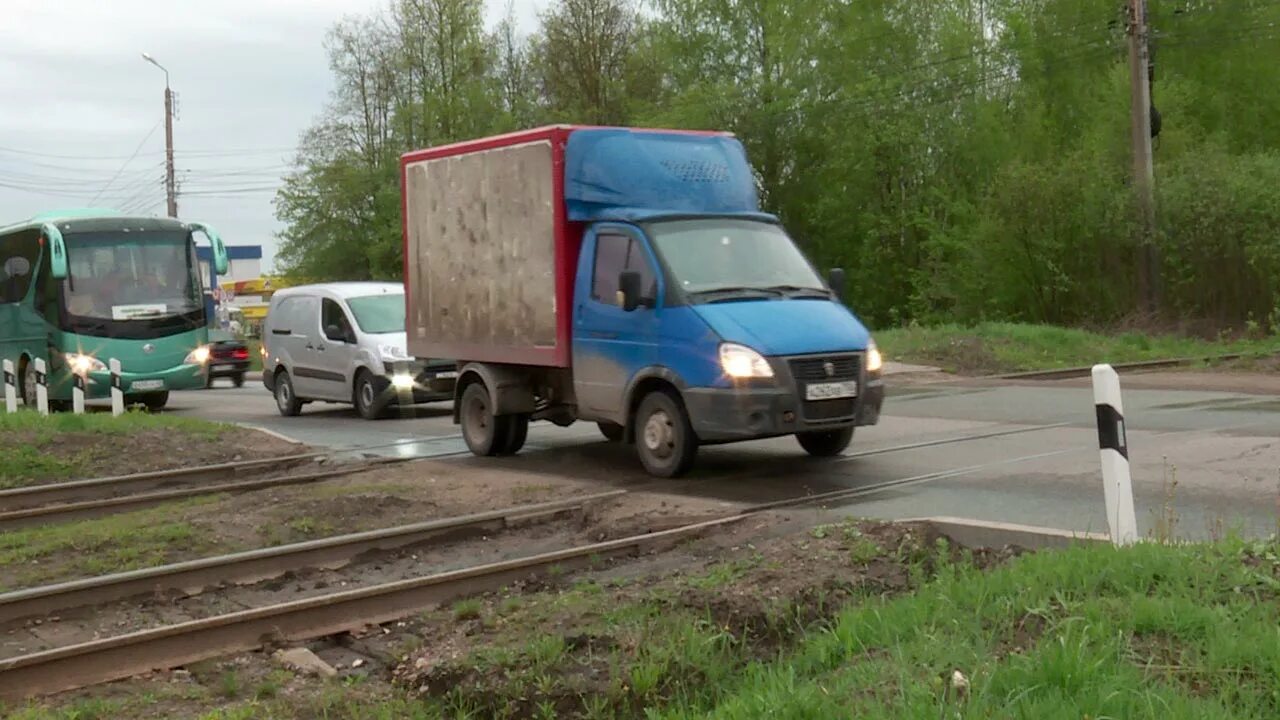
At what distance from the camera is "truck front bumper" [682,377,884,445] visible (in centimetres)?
1040

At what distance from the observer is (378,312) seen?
64.3 ft

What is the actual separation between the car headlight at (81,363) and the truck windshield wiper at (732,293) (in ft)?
48.0

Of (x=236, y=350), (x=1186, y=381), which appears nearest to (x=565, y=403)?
(x=1186, y=381)

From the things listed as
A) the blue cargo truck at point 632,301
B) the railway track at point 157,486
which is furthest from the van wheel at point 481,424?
the railway track at point 157,486

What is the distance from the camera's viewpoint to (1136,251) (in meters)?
28.8

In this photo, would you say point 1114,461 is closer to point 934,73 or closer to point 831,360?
point 831,360

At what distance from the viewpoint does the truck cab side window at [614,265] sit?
36.9 feet

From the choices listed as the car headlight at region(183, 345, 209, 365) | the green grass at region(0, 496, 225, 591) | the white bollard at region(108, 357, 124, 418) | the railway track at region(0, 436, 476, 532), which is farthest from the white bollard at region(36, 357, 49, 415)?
the green grass at region(0, 496, 225, 591)

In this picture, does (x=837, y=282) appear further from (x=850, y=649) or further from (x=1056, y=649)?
(x=1056, y=649)

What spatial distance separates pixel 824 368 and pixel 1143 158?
19289mm

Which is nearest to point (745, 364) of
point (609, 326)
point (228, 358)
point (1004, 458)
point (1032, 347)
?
point (609, 326)

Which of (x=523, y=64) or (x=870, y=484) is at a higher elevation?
(x=523, y=64)

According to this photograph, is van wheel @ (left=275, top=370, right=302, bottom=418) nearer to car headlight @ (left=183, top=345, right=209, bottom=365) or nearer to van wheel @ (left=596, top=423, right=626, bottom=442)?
car headlight @ (left=183, top=345, right=209, bottom=365)

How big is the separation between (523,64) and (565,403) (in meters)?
48.5
